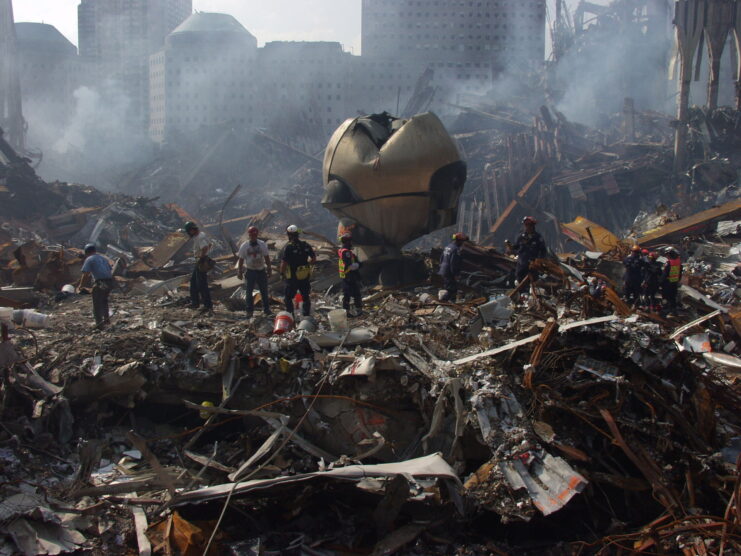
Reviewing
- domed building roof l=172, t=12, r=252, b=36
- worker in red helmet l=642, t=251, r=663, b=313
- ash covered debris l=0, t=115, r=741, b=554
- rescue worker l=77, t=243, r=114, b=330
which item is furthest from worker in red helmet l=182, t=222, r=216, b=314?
domed building roof l=172, t=12, r=252, b=36

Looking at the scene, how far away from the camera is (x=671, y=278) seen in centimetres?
883

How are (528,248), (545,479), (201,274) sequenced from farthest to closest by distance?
(528,248)
(201,274)
(545,479)

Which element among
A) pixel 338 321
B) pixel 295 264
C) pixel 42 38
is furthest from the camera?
pixel 42 38

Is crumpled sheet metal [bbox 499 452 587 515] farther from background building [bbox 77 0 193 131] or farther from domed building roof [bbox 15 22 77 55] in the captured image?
domed building roof [bbox 15 22 77 55]

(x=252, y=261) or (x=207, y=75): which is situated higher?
(x=207, y=75)

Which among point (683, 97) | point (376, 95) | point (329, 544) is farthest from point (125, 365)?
point (376, 95)

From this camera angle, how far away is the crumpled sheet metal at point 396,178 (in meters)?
8.36

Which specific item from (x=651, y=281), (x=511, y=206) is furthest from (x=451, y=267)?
(x=511, y=206)

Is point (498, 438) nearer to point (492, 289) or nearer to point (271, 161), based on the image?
point (492, 289)

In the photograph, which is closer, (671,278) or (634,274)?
(671,278)

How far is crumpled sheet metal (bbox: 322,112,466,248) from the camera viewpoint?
27.4 feet

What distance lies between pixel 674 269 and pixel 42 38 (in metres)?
47.1

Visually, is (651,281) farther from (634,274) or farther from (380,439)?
(380,439)

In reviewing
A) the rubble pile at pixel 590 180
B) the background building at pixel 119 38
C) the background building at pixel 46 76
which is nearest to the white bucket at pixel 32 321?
the rubble pile at pixel 590 180
